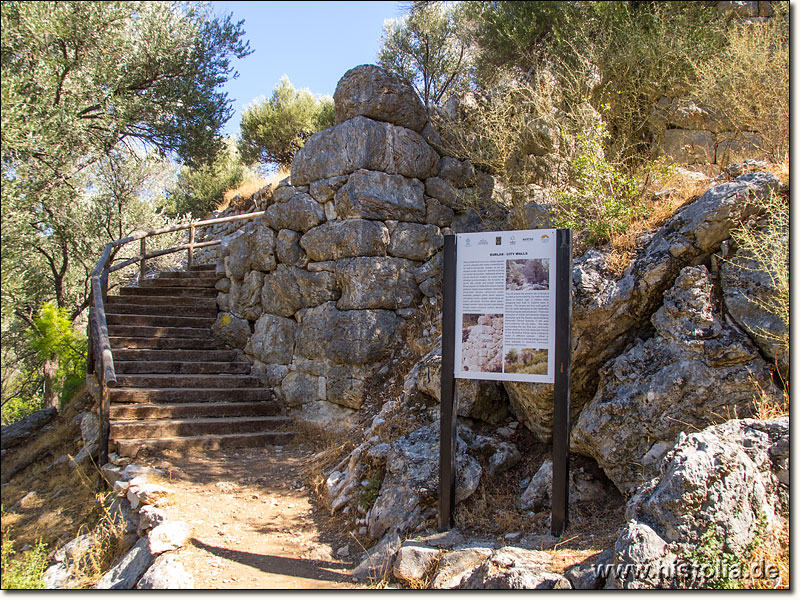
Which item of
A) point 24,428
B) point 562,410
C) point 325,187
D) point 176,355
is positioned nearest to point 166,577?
point 562,410

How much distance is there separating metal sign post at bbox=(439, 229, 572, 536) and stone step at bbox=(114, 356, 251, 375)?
5.00m

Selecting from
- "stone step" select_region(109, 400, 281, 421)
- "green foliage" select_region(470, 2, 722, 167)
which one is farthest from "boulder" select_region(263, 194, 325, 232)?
"green foliage" select_region(470, 2, 722, 167)

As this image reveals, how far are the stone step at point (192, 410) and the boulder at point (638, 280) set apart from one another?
13.9 feet

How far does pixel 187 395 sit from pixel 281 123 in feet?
36.6

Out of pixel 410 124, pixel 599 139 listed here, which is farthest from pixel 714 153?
pixel 410 124

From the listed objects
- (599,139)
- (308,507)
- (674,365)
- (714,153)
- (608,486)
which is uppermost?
(714,153)

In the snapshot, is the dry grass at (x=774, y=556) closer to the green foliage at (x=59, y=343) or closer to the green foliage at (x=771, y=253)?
the green foliage at (x=771, y=253)

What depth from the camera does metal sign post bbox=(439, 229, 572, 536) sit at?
152 inches

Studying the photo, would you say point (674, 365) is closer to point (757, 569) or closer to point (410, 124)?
point (757, 569)

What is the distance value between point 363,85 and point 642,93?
4018mm

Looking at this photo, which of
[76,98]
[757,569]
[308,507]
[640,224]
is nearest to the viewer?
[757,569]

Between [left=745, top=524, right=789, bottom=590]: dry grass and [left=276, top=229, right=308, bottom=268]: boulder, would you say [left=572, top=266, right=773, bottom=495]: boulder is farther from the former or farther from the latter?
[left=276, top=229, right=308, bottom=268]: boulder

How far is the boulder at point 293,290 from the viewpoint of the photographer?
7.73 metres

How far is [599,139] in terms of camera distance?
6.25m
